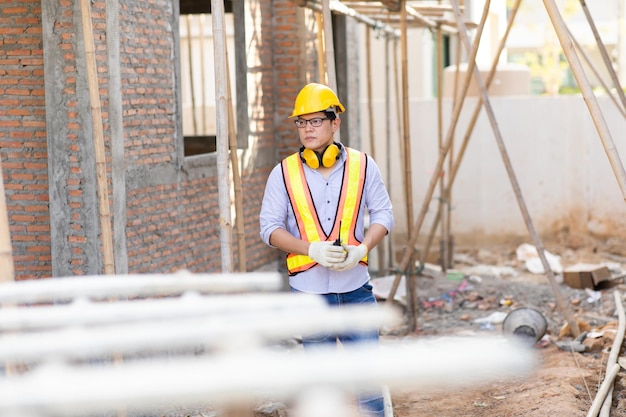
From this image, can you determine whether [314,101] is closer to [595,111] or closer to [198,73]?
[595,111]

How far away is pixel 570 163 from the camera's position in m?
15.5

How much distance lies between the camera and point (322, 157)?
5.31 meters

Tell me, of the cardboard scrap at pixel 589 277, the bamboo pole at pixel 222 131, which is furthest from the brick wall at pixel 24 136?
the cardboard scrap at pixel 589 277

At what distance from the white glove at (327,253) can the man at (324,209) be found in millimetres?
82

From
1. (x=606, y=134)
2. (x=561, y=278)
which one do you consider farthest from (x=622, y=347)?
(x=561, y=278)

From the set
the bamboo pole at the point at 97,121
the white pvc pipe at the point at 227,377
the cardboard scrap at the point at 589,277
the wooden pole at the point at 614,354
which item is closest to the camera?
the white pvc pipe at the point at 227,377

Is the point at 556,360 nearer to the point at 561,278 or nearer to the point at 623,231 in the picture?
the point at 561,278

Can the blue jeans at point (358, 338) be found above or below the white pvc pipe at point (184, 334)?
below

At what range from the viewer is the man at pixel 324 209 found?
206 inches

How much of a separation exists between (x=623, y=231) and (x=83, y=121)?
1049 cm

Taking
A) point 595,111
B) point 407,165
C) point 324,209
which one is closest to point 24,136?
point 324,209

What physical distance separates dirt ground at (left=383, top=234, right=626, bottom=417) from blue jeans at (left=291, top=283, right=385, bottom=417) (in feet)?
5.62

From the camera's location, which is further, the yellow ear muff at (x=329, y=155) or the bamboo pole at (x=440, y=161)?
the bamboo pole at (x=440, y=161)

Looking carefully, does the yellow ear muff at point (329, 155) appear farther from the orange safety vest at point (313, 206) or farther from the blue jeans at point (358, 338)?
the blue jeans at point (358, 338)
